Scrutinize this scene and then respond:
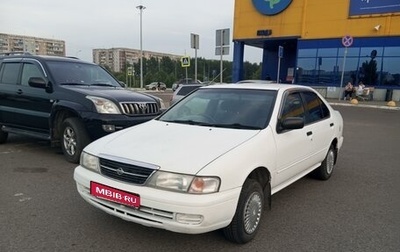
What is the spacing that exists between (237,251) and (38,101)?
5058 mm

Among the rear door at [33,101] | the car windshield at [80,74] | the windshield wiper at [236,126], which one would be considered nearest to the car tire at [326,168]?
the windshield wiper at [236,126]

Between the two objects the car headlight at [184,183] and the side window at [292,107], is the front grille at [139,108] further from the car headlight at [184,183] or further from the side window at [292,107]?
the car headlight at [184,183]

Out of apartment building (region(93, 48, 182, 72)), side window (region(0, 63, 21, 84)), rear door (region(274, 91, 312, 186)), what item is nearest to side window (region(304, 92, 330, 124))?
rear door (region(274, 91, 312, 186))

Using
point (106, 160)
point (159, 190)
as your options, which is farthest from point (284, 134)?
point (106, 160)

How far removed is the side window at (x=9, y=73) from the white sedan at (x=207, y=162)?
423 cm

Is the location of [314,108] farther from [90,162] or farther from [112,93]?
[112,93]

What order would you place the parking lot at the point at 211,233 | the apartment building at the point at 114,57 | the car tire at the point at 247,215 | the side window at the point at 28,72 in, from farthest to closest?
the apartment building at the point at 114,57 < the side window at the point at 28,72 < the parking lot at the point at 211,233 < the car tire at the point at 247,215

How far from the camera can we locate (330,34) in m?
26.1

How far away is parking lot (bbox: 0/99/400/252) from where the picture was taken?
11.0ft

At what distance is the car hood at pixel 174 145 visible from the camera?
3.08 metres

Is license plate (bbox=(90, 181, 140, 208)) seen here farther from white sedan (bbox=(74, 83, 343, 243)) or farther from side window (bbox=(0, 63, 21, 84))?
side window (bbox=(0, 63, 21, 84))

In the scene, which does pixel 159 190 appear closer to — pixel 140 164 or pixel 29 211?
pixel 140 164

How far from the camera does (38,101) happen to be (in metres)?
6.63

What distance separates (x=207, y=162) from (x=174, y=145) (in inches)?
18.7
